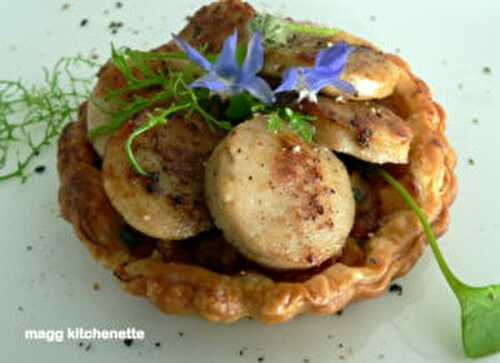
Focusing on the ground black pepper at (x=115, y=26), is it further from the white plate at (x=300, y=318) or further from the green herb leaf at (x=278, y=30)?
the green herb leaf at (x=278, y=30)

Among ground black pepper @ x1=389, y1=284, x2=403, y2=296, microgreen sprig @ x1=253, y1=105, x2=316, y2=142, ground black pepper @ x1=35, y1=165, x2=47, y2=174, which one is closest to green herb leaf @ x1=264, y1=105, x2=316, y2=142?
microgreen sprig @ x1=253, y1=105, x2=316, y2=142

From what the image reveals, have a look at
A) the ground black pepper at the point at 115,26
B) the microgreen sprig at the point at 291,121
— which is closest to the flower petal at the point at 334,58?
the microgreen sprig at the point at 291,121

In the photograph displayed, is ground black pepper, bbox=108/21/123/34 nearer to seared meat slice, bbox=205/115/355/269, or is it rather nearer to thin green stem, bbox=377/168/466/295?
seared meat slice, bbox=205/115/355/269

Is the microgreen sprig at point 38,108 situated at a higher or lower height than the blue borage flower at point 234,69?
lower

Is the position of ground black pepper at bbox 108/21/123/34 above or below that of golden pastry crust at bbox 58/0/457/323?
above

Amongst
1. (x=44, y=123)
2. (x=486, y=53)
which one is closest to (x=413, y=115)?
(x=486, y=53)

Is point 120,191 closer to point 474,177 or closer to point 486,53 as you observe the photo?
point 474,177
